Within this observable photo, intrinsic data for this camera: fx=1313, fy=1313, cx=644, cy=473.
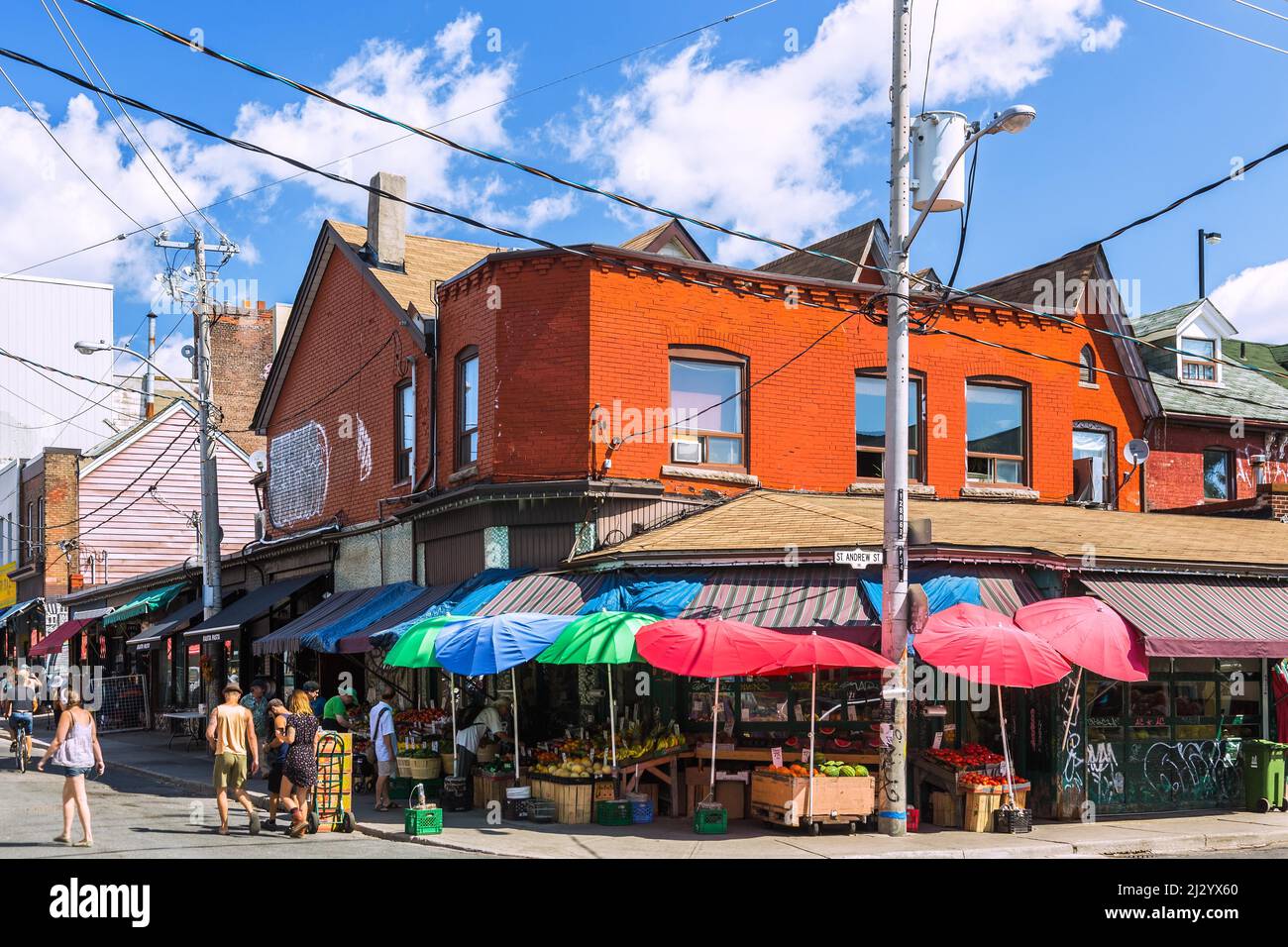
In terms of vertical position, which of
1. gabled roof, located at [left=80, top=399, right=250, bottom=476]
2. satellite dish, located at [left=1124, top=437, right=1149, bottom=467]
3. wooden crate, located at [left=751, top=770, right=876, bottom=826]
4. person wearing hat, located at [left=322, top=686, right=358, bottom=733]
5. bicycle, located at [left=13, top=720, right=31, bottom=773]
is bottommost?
bicycle, located at [left=13, top=720, right=31, bottom=773]

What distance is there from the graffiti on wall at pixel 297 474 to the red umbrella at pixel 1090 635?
15.5 meters

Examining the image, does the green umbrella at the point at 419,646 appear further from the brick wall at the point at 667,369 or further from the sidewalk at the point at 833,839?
the brick wall at the point at 667,369

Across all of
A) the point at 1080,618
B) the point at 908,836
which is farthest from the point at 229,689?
the point at 1080,618

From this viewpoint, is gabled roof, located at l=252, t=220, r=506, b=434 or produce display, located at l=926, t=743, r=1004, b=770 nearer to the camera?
produce display, located at l=926, t=743, r=1004, b=770

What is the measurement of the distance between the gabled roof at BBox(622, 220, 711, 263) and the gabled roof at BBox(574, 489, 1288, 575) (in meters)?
5.69

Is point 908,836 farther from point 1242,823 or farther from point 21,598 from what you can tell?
point 21,598

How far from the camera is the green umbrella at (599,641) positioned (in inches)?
604

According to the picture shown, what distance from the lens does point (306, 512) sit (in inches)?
1085

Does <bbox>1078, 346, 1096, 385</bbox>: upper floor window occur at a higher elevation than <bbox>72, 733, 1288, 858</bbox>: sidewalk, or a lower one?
higher

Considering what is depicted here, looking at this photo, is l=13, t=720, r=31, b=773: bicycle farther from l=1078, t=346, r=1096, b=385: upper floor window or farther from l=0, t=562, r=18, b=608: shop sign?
l=0, t=562, r=18, b=608: shop sign

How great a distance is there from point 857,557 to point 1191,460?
1782 cm

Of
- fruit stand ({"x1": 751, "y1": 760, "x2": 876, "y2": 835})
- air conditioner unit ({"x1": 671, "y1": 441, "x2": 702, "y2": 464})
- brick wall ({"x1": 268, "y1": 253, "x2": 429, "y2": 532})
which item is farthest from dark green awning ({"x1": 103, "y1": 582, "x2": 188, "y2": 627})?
fruit stand ({"x1": 751, "y1": 760, "x2": 876, "y2": 835})

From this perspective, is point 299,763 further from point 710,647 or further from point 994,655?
point 994,655

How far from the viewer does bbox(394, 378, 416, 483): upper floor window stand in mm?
23156
